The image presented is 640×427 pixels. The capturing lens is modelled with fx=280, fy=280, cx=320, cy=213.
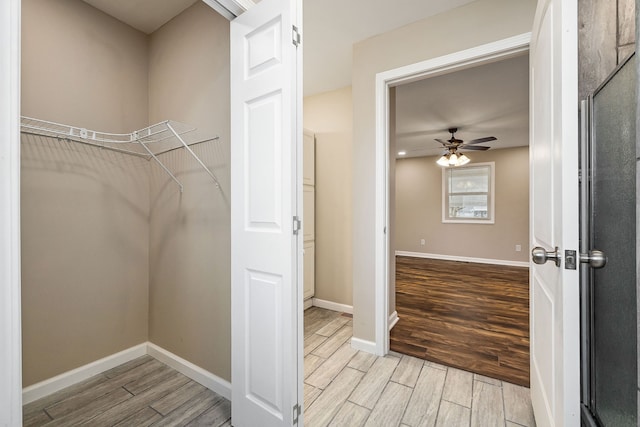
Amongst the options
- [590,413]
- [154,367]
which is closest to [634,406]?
[590,413]

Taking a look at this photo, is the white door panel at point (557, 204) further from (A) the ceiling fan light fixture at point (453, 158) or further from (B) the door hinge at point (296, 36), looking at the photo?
(A) the ceiling fan light fixture at point (453, 158)

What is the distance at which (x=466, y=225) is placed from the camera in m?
6.41

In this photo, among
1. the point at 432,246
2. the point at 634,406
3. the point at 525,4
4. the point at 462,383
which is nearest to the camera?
the point at 634,406

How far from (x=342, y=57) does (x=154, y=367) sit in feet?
10.1

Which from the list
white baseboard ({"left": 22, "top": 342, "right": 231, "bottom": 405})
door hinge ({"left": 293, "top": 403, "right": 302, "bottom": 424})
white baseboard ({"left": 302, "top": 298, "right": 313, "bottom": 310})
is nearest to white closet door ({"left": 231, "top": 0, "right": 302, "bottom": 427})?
door hinge ({"left": 293, "top": 403, "right": 302, "bottom": 424})

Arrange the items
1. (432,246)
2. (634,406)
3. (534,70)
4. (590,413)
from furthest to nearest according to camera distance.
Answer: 1. (432,246)
2. (534,70)
3. (590,413)
4. (634,406)

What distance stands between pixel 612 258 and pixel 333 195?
253 cm

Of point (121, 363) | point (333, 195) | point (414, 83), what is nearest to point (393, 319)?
point (333, 195)

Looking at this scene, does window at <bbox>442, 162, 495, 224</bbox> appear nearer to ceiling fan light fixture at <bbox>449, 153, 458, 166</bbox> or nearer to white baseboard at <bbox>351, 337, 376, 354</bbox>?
ceiling fan light fixture at <bbox>449, 153, 458, 166</bbox>

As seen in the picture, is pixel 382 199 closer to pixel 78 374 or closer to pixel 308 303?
pixel 308 303

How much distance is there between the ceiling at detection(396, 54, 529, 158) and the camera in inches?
112

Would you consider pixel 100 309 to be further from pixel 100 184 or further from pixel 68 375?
pixel 100 184

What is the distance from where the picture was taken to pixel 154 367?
81.6 inches

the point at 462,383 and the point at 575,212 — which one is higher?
the point at 575,212
